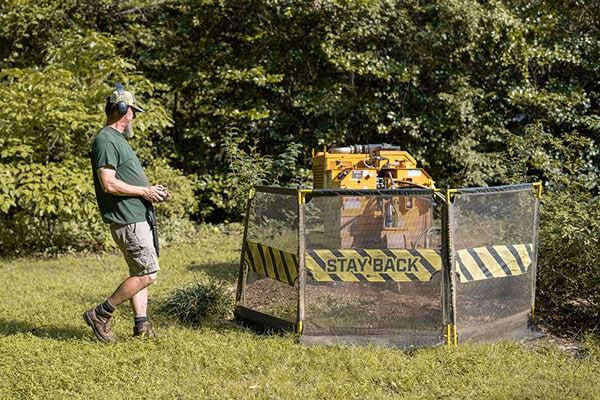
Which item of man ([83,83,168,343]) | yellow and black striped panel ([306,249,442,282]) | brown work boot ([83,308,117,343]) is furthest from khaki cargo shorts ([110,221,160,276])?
yellow and black striped panel ([306,249,442,282])

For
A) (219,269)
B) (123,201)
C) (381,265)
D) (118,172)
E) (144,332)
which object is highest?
(118,172)

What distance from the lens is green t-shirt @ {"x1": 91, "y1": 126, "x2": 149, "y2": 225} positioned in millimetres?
5066

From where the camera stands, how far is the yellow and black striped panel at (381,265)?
5.15 meters

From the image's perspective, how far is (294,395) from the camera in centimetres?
422

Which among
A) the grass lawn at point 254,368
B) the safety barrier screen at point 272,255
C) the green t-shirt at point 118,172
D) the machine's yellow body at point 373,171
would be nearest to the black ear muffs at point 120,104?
the green t-shirt at point 118,172

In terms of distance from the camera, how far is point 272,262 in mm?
5730

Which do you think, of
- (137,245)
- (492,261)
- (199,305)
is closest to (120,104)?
(137,245)

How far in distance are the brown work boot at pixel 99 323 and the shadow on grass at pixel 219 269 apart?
9.24 ft

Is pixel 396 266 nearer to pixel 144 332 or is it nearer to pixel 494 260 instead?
pixel 494 260

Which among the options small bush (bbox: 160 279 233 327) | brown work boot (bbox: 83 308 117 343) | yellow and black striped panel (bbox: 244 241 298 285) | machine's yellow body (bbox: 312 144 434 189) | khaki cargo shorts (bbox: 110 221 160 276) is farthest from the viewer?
machine's yellow body (bbox: 312 144 434 189)

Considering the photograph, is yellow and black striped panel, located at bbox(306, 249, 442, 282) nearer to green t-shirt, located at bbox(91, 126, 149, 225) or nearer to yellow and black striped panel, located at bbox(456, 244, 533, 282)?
yellow and black striped panel, located at bbox(456, 244, 533, 282)

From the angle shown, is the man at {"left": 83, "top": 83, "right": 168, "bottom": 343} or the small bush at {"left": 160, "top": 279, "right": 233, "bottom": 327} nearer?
the man at {"left": 83, "top": 83, "right": 168, "bottom": 343}

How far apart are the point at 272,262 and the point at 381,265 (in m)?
1.05

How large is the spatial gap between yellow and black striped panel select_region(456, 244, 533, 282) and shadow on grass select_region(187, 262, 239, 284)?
355cm
